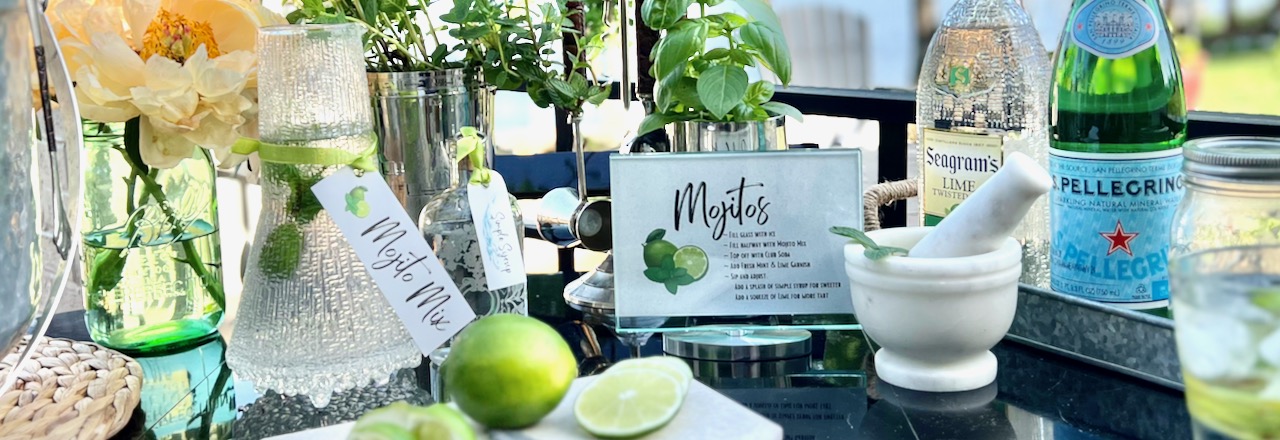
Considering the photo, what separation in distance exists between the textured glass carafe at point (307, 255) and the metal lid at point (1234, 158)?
20.5 inches

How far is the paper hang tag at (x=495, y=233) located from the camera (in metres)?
0.82

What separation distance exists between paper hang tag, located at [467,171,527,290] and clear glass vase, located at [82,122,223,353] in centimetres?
25

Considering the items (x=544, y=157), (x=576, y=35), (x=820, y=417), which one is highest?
(x=576, y=35)

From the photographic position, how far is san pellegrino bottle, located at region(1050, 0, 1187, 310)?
763 millimetres

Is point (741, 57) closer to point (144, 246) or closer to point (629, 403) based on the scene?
point (629, 403)

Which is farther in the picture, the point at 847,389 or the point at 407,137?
the point at 407,137

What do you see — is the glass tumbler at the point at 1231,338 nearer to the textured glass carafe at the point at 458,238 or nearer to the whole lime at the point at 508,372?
the whole lime at the point at 508,372

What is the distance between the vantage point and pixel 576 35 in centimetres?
98

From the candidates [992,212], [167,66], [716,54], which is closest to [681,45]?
[716,54]

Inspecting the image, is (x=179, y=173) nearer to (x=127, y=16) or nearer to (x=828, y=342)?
(x=127, y=16)

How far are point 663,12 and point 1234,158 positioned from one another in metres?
0.38

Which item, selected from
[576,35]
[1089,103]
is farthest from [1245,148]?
[576,35]

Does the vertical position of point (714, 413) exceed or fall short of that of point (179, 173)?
it falls short

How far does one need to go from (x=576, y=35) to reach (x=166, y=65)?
1.12 feet
